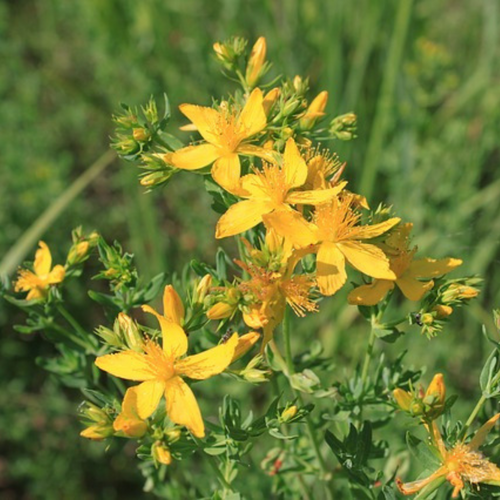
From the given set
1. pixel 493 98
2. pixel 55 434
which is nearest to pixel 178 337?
pixel 55 434

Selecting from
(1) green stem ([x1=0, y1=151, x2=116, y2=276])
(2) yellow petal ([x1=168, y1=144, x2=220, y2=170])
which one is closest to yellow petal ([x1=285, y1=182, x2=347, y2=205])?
(2) yellow petal ([x1=168, y1=144, x2=220, y2=170])

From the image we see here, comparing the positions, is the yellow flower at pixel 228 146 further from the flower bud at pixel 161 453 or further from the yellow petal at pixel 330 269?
the flower bud at pixel 161 453

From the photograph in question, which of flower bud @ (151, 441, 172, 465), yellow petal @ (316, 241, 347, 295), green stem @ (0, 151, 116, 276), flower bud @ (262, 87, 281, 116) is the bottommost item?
green stem @ (0, 151, 116, 276)

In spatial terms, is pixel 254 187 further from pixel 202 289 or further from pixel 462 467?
pixel 462 467

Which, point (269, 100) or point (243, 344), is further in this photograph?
point (269, 100)

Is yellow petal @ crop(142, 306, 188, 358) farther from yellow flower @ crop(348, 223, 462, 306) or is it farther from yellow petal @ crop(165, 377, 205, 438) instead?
yellow flower @ crop(348, 223, 462, 306)

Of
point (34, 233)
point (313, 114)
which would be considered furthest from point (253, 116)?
point (34, 233)

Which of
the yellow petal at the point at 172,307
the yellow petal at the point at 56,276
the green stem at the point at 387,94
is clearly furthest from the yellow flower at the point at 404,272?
the green stem at the point at 387,94
